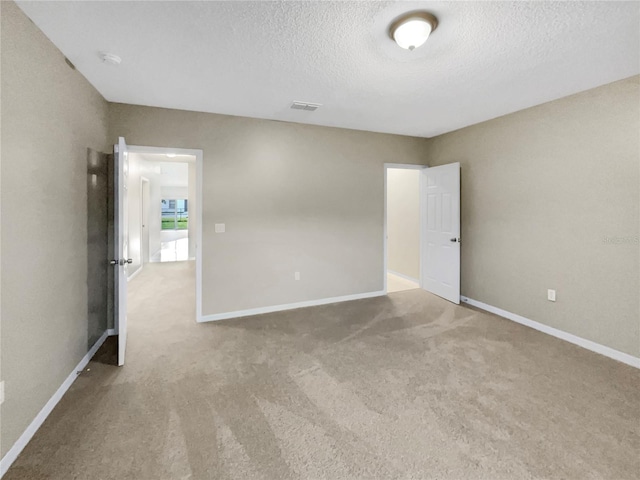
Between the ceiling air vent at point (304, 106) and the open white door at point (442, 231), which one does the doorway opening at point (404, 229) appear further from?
the ceiling air vent at point (304, 106)

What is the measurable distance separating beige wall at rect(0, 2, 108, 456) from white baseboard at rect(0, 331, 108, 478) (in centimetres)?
4

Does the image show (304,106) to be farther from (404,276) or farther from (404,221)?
(404,276)

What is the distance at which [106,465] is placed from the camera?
5.28 feet

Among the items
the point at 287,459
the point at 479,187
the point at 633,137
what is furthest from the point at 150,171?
the point at 633,137

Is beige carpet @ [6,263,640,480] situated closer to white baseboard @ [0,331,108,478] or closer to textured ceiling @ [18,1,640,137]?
white baseboard @ [0,331,108,478]

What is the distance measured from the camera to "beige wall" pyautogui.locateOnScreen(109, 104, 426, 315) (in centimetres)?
363

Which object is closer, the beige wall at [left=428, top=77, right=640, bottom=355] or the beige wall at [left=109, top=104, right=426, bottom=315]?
the beige wall at [left=428, top=77, right=640, bottom=355]

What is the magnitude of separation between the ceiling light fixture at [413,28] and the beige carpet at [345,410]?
238 centimetres

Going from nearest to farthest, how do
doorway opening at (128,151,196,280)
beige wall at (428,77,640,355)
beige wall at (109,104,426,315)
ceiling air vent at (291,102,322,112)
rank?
beige wall at (428,77,640,355)
ceiling air vent at (291,102,322,112)
beige wall at (109,104,426,315)
doorway opening at (128,151,196,280)

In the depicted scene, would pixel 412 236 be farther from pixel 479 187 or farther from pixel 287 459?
pixel 287 459

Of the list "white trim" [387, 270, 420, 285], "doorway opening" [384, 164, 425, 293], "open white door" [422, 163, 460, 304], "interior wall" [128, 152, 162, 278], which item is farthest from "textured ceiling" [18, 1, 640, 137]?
"interior wall" [128, 152, 162, 278]

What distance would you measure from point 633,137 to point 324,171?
3.10 metres

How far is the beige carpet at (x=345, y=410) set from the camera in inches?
63.7

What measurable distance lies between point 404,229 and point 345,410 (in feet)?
13.8
